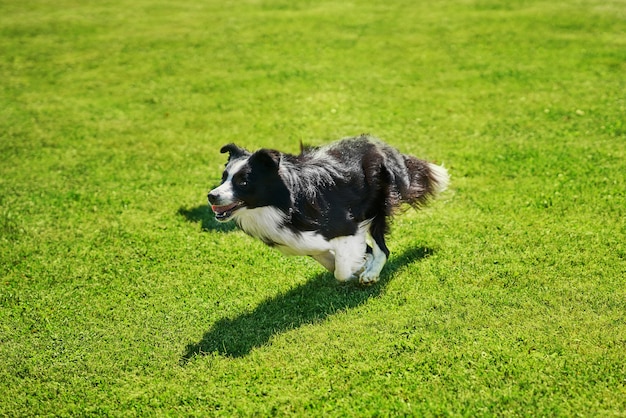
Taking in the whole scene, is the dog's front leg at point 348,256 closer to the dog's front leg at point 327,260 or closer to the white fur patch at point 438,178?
the dog's front leg at point 327,260

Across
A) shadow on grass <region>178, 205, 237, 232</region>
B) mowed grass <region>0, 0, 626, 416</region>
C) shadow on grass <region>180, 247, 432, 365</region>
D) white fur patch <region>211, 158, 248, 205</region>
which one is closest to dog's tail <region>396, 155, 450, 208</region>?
mowed grass <region>0, 0, 626, 416</region>

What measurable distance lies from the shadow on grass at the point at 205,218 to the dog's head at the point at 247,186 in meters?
2.09

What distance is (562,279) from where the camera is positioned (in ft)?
20.4

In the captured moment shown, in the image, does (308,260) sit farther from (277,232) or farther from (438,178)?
(438,178)

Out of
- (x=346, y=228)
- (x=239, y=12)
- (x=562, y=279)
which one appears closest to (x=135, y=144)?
(x=346, y=228)

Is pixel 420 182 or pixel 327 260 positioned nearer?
pixel 327 260

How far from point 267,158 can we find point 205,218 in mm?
2680

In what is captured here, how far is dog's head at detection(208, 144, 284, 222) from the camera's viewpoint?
545 centimetres

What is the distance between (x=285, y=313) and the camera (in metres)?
6.06

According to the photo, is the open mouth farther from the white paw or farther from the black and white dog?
the white paw

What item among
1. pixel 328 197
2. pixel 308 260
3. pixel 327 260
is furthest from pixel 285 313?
pixel 328 197

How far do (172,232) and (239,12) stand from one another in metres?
10.7

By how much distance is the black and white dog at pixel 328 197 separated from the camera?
18.2ft

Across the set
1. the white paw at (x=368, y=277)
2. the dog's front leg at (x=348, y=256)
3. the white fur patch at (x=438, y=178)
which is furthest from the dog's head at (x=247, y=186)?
the white fur patch at (x=438, y=178)
